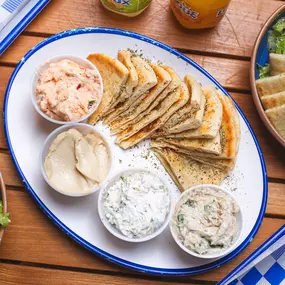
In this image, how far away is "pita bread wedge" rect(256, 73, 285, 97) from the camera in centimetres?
254

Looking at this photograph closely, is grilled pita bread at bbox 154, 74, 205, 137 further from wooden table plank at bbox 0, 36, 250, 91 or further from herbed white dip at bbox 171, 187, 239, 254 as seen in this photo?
herbed white dip at bbox 171, 187, 239, 254

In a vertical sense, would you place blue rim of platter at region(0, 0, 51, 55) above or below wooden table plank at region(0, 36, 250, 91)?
above

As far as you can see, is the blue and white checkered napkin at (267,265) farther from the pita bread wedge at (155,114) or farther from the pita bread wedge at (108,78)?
the pita bread wedge at (108,78)

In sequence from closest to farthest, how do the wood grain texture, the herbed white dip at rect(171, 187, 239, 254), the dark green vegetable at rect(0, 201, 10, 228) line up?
the dark green vegetable at rect(0, 201, 10, 228) < the herbed white dip at rect(171, 187, 239, 254) < the wood grain texture

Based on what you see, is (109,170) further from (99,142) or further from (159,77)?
(159,77)

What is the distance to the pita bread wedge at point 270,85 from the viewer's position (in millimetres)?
2537

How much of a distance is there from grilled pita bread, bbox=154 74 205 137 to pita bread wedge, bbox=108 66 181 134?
6cm

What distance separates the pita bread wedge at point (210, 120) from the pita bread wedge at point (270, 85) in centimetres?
20

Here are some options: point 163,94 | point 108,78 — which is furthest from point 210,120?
point 108,78

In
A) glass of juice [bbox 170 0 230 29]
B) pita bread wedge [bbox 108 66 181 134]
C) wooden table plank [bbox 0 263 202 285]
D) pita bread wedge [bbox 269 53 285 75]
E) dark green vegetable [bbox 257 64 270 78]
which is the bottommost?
wooden table plank [bbox 0 263 202 285]

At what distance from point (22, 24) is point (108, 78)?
0.44m

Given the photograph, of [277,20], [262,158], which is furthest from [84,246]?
[277,20]

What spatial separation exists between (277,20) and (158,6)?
511 millimetres

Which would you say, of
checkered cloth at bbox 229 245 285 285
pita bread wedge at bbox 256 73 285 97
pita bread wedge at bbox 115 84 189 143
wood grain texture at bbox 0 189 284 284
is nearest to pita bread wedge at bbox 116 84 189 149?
pita bread wedge at bbox 115 84 189 143
